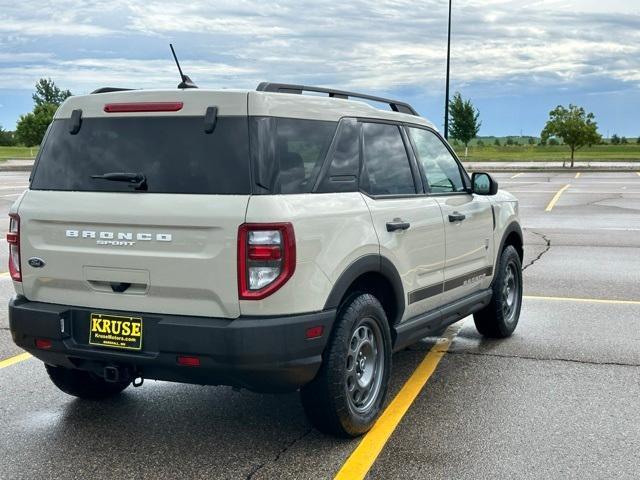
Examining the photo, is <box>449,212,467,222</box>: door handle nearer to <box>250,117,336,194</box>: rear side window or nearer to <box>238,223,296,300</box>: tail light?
<box>250,117,336,194</box>: rear side window

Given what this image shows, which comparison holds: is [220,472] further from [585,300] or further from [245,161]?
[585,300]

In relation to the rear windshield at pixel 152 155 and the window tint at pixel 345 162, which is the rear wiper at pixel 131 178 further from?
the window tint at pixel 345 162

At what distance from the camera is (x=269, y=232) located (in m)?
3.60

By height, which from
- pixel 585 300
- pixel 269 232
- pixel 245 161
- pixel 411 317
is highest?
pixel 245 161

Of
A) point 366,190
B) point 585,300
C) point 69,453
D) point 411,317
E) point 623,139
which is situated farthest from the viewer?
point 623,139

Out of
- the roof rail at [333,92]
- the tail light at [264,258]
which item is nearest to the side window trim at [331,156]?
the roof rail at [333,92]

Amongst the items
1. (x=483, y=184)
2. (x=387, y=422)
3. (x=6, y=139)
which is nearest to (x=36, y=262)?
(x=387, y=422)

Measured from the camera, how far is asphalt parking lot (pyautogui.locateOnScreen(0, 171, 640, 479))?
153 inches

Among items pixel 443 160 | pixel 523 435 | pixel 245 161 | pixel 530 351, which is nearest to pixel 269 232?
pixel 245 161

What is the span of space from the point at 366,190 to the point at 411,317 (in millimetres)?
928

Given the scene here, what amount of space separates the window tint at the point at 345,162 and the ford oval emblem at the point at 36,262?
1527 millimetres

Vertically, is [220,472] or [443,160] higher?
[443,160]

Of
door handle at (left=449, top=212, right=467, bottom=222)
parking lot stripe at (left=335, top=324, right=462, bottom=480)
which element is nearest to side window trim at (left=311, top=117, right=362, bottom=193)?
door handle at (left=449, top=212, right=467, bottom=222)

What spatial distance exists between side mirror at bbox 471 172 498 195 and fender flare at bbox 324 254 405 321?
1.52 meters
